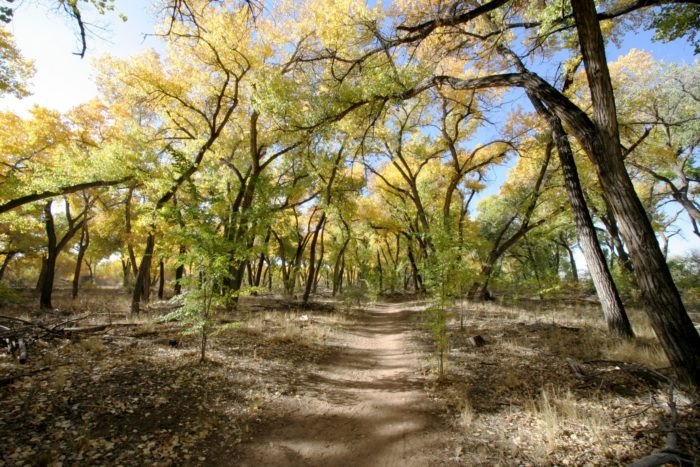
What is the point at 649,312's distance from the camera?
3.86 m

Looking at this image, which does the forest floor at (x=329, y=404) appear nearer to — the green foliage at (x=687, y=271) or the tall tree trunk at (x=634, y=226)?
the tall tree trunk at (x=634, y=226)

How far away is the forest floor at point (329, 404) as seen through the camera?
10.8 ft

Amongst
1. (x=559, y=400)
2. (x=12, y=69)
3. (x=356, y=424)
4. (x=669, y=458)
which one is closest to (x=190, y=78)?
(x=12, y=69)

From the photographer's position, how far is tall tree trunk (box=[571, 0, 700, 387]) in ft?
12.0

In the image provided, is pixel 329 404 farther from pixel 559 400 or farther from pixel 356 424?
pixel 559 400

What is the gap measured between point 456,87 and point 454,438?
556 centimetres

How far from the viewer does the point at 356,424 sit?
4289mm

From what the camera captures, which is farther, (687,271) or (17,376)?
(687,271)

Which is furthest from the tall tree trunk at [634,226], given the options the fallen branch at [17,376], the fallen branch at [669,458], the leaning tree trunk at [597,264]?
the fallen branch at [17,376]

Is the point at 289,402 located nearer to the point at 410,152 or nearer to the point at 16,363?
the point at 16,363

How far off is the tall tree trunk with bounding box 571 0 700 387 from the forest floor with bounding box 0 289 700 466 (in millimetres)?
461

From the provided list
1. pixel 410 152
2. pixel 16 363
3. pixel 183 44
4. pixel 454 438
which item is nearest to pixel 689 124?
pixel 410 152

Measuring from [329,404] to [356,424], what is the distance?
29.3 inches

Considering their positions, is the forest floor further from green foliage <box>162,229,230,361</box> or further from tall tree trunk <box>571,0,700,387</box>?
green foliage <box>162,229,230,361</box>
